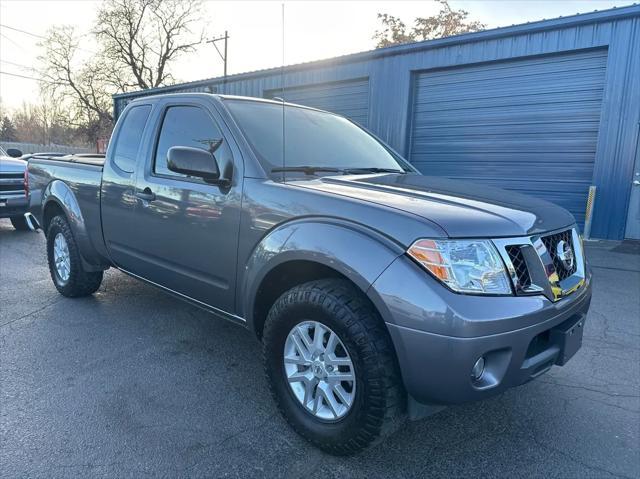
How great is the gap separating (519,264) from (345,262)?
30.1 inches

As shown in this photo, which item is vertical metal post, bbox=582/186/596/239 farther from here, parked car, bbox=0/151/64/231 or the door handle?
parked car, bbox=0/151/64/231

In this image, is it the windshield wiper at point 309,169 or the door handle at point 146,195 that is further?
the door handle at point 146,195

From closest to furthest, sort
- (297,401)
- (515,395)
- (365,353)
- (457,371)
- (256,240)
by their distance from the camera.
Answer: (457,371) < (365,353) < (297,401) < (256,240) < (515,395)

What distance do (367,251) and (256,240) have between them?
0.77 metres

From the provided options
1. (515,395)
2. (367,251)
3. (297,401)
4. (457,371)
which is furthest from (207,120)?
(515,395)

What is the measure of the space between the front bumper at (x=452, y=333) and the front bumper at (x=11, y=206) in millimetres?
8300

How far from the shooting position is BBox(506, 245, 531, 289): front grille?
6.67ft

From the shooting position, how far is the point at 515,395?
2893 mm

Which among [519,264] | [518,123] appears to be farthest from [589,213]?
[519,264]

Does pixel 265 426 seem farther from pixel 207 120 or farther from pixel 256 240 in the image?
pixel 207 120

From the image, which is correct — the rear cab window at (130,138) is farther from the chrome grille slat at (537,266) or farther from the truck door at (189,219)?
the chrome grille slat at (537,266)

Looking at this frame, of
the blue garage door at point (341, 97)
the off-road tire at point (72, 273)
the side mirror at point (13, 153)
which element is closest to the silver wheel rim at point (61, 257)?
the off-road tire at point (72, 273)

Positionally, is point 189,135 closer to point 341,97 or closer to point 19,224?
point 19,224

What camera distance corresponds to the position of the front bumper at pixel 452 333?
1835 mm
